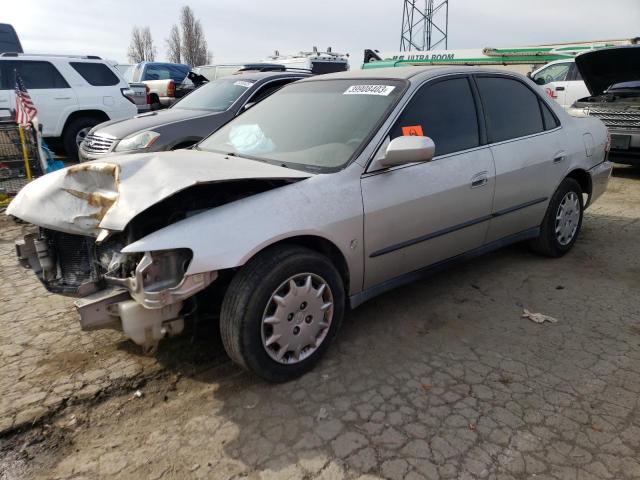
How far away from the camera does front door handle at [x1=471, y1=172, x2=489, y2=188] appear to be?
138 inches

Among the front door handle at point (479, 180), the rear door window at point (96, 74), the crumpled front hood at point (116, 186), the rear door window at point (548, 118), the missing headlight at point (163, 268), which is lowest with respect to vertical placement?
the missing headlight at point (163, 268)

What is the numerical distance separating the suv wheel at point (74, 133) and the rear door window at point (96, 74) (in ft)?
2.57

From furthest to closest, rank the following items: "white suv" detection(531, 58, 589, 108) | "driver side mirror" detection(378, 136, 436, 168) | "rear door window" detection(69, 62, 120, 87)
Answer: "white suv" detection(531, 58, 589, 108) → "rear door window" detection(69, 62, 120, 87) → "driver side mirror" detection(378, 136, 436, 168)

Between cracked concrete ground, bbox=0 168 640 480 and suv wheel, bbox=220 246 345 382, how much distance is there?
0.18 meters

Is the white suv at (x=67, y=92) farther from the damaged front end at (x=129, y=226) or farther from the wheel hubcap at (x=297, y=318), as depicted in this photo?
the wheel hubcap at (x=297, y=318)

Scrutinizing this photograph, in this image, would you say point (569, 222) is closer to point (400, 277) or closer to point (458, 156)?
point (458, 156)

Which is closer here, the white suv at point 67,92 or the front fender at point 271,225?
the front fender at point 271,225

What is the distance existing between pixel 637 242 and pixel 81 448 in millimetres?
5258

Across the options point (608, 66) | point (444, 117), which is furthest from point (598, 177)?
point (608, 66)

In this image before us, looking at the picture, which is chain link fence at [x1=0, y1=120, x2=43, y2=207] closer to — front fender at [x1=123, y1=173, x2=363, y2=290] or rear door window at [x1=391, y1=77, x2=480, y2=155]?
front fender at [x1=123, y1=173, x2=363, y2=290]

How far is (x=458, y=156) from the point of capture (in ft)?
11.4

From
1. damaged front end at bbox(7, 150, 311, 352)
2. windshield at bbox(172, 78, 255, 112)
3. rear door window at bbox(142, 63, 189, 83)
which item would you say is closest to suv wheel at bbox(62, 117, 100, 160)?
windshield at bbox(172, 78, 255, 112)

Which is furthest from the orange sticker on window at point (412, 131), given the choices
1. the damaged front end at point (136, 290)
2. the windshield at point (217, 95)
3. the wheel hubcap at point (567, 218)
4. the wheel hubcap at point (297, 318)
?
the windshield at point (217, 95)

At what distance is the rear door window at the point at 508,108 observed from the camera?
12.5ft
